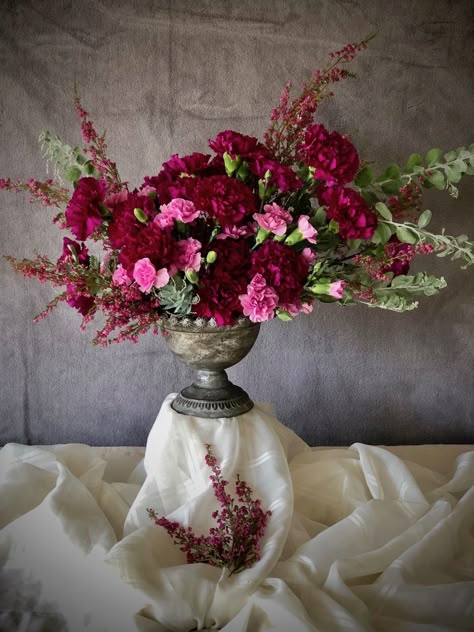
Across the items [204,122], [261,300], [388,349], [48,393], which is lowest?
[48,393]

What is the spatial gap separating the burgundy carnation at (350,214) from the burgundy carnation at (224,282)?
18 cm

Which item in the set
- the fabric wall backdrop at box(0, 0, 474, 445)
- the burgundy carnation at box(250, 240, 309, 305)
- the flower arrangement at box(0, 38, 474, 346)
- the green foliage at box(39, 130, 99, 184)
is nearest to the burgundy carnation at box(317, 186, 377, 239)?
the flower arrangement at box(0, 38, 474, 346)

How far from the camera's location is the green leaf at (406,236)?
1.17 meters

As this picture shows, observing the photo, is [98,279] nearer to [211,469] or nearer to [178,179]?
[178,179]

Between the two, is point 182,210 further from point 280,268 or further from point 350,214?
point 350,214

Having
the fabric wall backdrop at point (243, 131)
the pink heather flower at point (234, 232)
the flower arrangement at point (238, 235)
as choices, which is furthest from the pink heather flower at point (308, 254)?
the fabric wall backdrop at point (243, 131)

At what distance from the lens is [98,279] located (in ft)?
3.80

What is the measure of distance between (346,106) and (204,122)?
16.2 inches

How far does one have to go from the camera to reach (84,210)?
106 cm

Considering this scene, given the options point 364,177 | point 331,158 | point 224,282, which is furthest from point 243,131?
point 224,282

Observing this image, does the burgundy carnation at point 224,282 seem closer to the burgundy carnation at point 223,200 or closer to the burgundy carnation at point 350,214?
the burgundy carnation at point 223,200

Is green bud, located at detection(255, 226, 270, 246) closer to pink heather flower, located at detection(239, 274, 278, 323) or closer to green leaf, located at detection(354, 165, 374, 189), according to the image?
pink heather flower, located at detection(239, 274, 278, 323)

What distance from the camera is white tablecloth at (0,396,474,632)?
1.02 m

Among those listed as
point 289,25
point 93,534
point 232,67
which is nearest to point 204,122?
point 232,67
